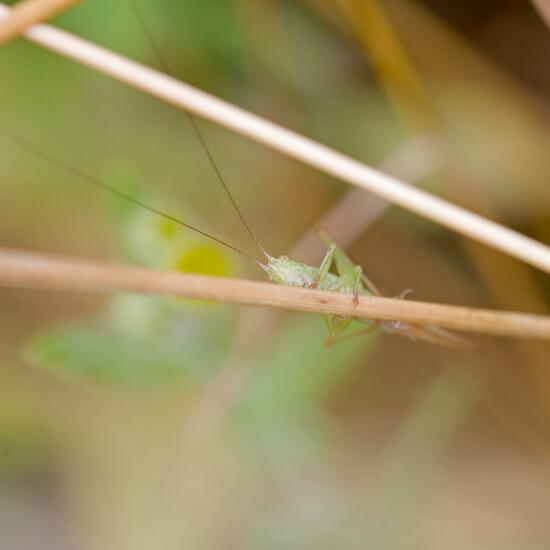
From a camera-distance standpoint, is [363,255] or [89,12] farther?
[363,255]

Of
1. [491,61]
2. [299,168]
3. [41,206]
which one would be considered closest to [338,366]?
[299,168]

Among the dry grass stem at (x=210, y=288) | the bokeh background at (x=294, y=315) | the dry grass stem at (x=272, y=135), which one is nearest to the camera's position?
the dry grass stem at (x=210, y=288)

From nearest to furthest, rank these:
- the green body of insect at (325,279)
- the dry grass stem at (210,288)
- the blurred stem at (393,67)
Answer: the dry grass stem at (210,288) < the green body of insect at (325,279) < the blurred stem at (393,67)

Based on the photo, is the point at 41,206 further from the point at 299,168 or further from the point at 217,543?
the point at 217,543

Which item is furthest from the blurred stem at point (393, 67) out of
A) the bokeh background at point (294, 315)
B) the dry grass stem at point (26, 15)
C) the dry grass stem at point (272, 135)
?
the dry grass stem at point (26, 15)

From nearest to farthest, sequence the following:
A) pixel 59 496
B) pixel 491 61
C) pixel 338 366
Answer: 1. pixel 338 366
2. pixel 59 496
3. pixel 491 61

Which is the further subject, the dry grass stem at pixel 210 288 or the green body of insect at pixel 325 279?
the green body of insect at pixel 325 279

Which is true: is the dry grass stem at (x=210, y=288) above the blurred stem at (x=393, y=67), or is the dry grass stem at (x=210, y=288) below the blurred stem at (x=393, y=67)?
below

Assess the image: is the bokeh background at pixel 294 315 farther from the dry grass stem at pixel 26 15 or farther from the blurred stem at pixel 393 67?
the dry grass stem at pixel 26 15
